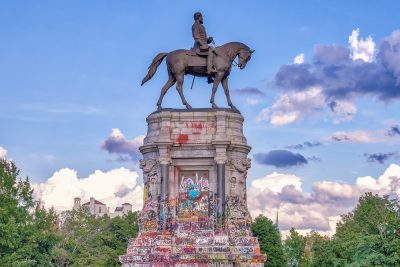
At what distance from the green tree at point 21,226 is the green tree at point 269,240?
858 inches

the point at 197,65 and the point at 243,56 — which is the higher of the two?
the point at 243,56

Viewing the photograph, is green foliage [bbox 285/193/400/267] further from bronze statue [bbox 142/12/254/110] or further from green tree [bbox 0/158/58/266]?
green tree [bbox 0/158/58/266]

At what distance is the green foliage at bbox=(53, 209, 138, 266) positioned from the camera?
77375mm

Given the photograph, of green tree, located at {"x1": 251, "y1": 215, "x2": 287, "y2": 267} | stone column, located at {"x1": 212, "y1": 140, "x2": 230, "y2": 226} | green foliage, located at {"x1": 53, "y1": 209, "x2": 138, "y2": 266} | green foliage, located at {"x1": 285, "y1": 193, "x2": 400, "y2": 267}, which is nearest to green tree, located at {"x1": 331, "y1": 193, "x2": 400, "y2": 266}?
green foliage, located at {"x1": 285, "y1": 193, "x2": 400, "y2": 267}

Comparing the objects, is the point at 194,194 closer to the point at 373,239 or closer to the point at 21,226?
the point at 373,239

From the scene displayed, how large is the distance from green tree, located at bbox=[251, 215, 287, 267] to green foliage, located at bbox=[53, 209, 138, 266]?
1203 cm

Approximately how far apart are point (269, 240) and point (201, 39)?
41.0 meters

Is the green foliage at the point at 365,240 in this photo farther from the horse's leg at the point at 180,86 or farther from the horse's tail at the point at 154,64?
the horse's tail at the point at 154,64

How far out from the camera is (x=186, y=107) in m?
44.5

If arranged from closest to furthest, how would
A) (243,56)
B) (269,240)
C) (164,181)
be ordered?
(164,181), (243,56), (269,240)

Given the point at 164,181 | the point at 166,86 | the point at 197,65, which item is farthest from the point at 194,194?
the point at 197,65

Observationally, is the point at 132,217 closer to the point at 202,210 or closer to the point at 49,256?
the point at 49,256

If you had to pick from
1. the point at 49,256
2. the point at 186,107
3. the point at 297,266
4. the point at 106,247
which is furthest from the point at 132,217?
the point at 186,107

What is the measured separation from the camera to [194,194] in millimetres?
42719
